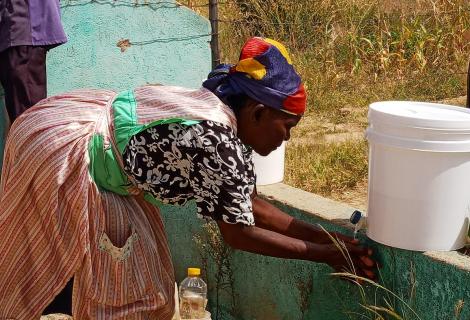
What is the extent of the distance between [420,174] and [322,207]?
0.91 meters

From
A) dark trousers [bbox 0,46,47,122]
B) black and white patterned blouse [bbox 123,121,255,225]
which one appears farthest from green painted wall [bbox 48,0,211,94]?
black and white patterned blouse [bbox 123,121,255,225]

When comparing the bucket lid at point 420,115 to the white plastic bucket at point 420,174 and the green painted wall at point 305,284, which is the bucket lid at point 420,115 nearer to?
the white plastic bucket at point 420,174

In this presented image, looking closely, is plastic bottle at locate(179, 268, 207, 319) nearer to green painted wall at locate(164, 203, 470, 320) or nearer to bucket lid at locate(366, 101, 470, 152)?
green painted wall at locate(164, 203, 470, 320)

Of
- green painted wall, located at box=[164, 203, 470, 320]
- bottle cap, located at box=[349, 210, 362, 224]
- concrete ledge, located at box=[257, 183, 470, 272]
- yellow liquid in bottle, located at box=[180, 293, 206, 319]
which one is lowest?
yellow liquid in bottle, located at box=[180, 293, 206, 319]

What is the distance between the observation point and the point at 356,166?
17.5ft

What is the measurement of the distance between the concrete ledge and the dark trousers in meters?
1.49

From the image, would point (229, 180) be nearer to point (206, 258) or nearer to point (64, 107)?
point (64, 107)

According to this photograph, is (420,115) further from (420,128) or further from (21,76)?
(21,76)

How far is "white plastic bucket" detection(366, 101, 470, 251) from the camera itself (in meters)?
2.79

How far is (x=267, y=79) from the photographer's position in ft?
8.99

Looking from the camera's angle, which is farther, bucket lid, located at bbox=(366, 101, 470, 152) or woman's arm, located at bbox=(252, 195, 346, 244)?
woman's arm, located at bbox=(252, 195, 346, 244)

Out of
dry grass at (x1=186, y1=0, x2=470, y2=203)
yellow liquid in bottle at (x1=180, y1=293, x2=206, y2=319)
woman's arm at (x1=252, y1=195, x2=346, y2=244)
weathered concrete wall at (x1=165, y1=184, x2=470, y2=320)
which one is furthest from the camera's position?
dry grass at (x1=186, y1=0, x2=470, y2=203)

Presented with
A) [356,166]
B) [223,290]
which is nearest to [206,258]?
[223,290]

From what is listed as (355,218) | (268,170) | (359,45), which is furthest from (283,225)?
(359,45)
